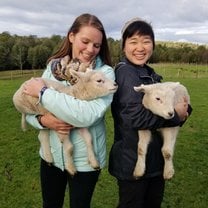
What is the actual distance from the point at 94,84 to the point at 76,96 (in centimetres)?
20

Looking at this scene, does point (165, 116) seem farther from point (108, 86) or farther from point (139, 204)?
point (139, 204)

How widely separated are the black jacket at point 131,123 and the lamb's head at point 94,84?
0.68 feet

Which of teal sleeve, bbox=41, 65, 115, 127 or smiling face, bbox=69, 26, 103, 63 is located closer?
teal sleeve, bbox=41, 65, 115, 127

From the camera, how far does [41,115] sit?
335 cm

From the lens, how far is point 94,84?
3113 millimetres

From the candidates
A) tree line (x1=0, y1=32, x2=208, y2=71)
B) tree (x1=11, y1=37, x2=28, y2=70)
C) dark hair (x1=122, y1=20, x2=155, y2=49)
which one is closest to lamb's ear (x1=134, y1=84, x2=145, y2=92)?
dark hair (x1=122, y1=20, x2=155, y2=49)

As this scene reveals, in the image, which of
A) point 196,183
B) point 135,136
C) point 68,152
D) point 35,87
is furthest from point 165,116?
point 196,183

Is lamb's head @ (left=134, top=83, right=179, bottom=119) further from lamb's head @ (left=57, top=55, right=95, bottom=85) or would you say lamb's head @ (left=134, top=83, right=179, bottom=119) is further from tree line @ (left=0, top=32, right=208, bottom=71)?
tree line @ (left=0, top=32, right=208, bottom=71)

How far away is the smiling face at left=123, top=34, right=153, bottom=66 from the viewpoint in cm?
340

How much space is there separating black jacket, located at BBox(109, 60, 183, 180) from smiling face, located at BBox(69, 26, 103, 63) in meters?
0.26

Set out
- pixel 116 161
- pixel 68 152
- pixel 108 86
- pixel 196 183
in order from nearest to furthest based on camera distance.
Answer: pixel 108 86, pixel 68 152, pixel 116 161, pixel 196 183

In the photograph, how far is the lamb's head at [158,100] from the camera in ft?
10.2

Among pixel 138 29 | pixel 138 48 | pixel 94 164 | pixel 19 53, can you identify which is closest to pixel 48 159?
pixel 94 164

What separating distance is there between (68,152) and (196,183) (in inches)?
155
